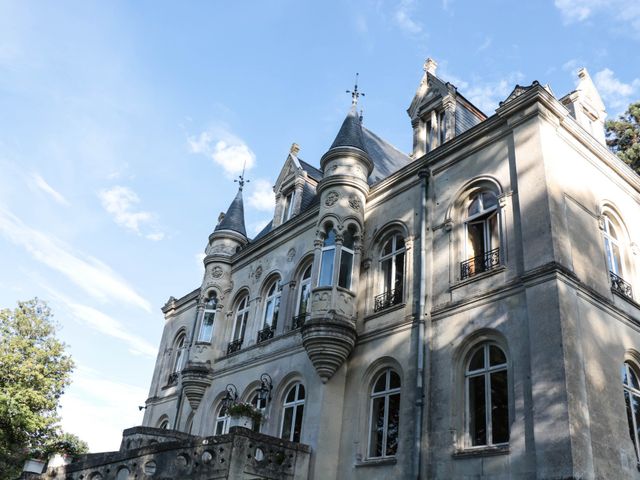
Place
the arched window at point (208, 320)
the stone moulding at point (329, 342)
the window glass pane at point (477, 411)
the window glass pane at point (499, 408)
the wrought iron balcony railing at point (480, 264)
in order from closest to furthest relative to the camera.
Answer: the window glass pane at point (499, 408) → the window glass pane at point (477, 411) → the wrought iron balcony railing at point (480, 264) → the stone moulding at point (329, 342) → the arched window at point (208, 320)

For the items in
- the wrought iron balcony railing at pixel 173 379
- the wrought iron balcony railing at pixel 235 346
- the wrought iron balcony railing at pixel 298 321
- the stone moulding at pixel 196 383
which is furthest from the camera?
the wrought iron balcony railing at pixel 173 379

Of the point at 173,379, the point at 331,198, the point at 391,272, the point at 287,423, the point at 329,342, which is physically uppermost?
A: the point at 331,198

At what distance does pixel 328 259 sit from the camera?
677 inches

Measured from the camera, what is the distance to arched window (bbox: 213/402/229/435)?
66.9 ft

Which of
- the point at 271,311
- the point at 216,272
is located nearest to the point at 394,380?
the point at 271,311

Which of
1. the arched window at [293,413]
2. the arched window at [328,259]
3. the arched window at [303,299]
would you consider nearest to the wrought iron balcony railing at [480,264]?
the arched window at [328,259]

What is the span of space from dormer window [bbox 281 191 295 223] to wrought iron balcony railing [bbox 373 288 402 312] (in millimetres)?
7366

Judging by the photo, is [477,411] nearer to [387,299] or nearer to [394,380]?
[394,380]

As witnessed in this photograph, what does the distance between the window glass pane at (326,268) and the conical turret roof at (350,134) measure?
145 inches

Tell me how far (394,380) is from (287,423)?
4.24m

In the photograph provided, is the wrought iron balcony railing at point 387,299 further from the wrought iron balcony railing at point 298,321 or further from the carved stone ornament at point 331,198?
the carved stone ornament at point 331,198

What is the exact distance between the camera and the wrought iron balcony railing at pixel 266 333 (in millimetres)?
19688

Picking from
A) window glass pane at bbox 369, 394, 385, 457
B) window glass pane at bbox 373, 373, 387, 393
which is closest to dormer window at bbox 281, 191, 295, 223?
window glass pane at bbox 373, 373, 387, 393

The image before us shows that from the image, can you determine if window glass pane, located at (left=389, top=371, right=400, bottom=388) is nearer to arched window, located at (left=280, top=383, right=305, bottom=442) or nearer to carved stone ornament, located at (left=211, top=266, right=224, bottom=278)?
arched window, located at (left=280, top=383, right=305, bottom=442)
